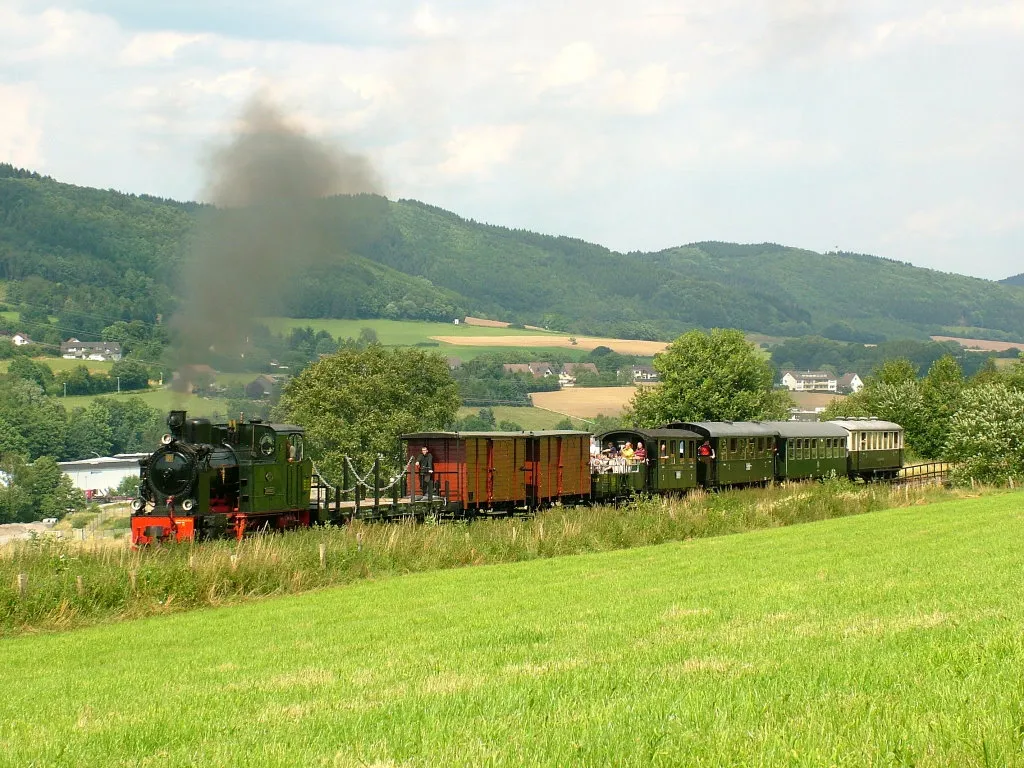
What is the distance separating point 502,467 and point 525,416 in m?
101

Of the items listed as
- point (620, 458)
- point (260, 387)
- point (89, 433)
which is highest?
point (260, 387)

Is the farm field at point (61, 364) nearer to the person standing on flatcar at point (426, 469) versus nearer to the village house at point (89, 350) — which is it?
the village house at point (89, 350)

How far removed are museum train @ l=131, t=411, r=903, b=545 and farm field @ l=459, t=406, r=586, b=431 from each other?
76.7m

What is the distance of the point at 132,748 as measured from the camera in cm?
901

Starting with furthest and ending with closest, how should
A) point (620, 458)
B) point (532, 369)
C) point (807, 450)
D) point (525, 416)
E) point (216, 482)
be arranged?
point (532, 369), point (525, 416), point (807, 450), point (620, 458), point (216, 482)

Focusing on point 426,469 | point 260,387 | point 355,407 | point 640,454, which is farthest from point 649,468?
point 355,407

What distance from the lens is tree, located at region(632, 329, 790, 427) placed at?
83000 mm

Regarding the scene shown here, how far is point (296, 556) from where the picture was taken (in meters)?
25.7

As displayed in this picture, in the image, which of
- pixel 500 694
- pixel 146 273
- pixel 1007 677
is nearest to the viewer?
pixel 1007 677

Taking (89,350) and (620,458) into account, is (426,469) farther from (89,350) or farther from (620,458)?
(89,350)

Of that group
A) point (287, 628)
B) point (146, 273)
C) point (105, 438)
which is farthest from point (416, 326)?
point (287, 628)

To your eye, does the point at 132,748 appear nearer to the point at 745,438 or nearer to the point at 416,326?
the point at 745,438

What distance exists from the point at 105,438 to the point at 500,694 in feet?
389

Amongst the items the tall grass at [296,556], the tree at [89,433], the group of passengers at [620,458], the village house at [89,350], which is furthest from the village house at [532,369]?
the tall grass at [296,556]
